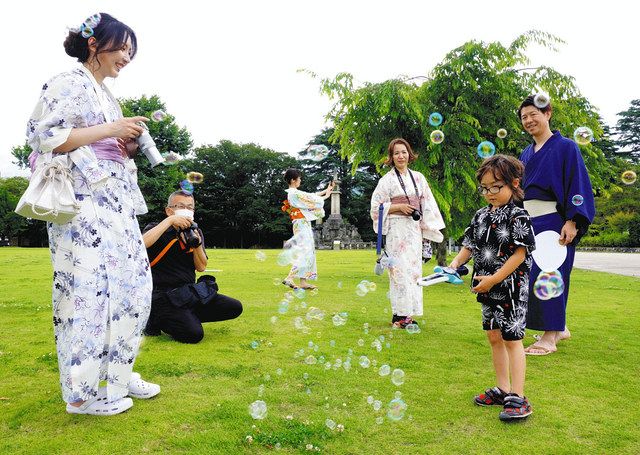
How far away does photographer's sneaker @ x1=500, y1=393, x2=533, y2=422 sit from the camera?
316 centimetres

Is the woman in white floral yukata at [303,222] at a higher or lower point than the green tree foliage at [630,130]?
lower

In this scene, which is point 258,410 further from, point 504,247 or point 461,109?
point 461,109

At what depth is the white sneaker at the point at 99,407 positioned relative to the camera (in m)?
3.23

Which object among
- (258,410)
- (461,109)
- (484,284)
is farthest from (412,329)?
(461,109)

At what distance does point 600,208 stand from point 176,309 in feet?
130

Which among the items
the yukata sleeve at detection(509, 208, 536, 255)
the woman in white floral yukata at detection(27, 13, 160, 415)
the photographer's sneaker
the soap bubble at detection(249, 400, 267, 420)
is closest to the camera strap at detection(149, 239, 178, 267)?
the woman in white floral yukata at detection(27, 13, 160, 415)

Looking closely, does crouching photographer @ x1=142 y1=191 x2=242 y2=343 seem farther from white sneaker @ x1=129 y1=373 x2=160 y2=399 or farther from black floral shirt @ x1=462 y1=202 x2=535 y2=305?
black floral shirt @ x1=462 y1=202 x2=535 y2=305

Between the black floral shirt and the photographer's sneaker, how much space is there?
25.1 inches

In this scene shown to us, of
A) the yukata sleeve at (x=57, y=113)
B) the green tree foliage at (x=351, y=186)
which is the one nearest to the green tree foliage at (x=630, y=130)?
the green tree foliage at (x=351, y=186)

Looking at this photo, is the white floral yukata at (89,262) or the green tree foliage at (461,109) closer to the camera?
the white floral yukata at (89,262)

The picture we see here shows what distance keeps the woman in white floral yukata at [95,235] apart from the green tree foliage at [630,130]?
58699 mm

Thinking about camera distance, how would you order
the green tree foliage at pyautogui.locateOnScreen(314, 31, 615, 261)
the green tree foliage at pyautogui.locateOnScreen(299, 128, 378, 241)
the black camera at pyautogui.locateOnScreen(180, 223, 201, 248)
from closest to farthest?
the black camera at pyautogui.locateOnScreen(180, 223, 201, 248)
the green tree foliage at pyautogui.locateOnScreen(314, 31, 615, 261)
the green tree foliage at pyautogui.locateOnScreen(299, 128, 378, 241)

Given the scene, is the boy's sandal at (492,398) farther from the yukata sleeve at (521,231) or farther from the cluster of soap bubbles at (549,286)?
the cluster of soap bubbles at (549,286)

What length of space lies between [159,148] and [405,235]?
39845 mm
